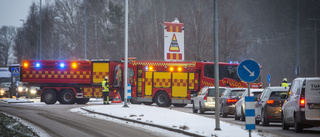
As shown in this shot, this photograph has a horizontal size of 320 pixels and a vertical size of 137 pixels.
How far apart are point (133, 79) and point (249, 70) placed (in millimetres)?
25305

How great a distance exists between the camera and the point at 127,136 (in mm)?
16156

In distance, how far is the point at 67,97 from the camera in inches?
1601

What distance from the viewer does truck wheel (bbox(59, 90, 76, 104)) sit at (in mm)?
40500

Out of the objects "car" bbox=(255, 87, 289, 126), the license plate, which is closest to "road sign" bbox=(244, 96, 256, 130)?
the license plate

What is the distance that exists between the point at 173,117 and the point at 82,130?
6424 mm

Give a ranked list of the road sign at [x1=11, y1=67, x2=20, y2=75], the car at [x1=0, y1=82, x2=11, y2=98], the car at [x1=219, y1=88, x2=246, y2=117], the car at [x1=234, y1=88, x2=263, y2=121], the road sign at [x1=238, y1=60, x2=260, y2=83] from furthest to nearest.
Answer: the car at [x1=0, y1=82, x2=11, y2=98], the road sign at [x1=11, y1=67, x2=20, y2=75], the car at [x1=219, y1=88, x2=246, y2=117], the car at [x1=234, y1=88, x2=263, y2=121], the road sign at [x1=238, y1=60, x2=260, y2=83]

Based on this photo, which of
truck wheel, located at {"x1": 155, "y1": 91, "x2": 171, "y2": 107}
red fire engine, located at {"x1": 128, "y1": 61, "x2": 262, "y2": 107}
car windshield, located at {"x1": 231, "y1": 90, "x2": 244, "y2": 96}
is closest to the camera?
car windshield, located at {"x1": 231, "y1": 90, "x2": 244, "y2": 96}

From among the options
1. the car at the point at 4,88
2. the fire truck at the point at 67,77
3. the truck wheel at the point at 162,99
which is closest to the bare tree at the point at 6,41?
the car at the point at 4,88

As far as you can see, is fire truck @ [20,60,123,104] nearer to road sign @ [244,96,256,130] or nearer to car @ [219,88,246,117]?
car @ [219,88,246,117]

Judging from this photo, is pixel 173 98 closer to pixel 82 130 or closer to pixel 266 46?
pixel 82 130

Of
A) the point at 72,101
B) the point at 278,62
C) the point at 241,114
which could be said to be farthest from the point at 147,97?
the point at 278,62

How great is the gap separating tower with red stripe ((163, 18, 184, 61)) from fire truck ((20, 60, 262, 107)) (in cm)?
761

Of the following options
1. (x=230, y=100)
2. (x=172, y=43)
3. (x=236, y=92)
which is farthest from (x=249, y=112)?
(x=172, y=43)

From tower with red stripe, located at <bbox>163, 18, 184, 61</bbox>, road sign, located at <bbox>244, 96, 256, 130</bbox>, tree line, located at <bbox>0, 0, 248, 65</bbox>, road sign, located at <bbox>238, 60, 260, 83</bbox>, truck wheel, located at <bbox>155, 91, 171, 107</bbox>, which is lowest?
truck wheel, located at <bbox>155, 91, 171, 107</bbox>
